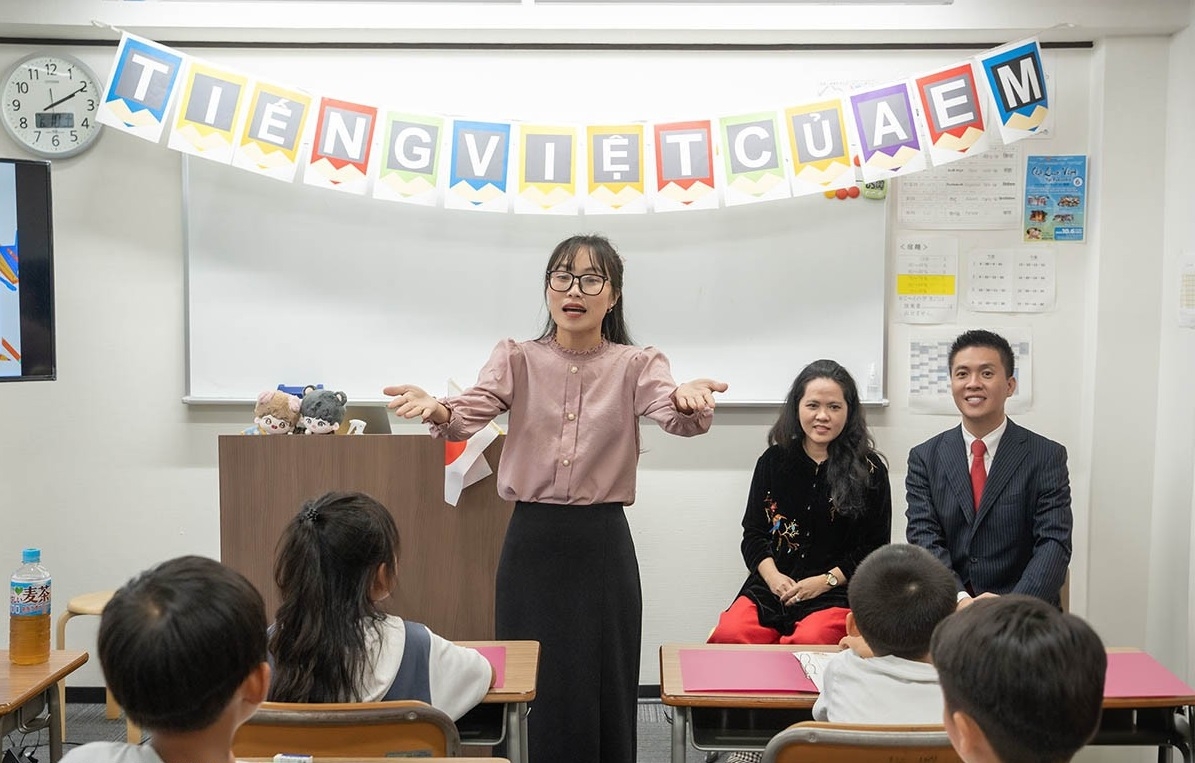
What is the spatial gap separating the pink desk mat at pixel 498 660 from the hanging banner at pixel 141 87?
2.13 meters

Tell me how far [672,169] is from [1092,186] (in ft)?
4.88

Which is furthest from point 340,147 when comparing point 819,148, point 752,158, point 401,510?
point 819,148

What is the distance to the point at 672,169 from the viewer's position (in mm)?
3465

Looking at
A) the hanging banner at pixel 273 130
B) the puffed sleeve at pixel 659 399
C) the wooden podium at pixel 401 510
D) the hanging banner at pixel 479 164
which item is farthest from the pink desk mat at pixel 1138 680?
the hanging banner at pixel 273 130

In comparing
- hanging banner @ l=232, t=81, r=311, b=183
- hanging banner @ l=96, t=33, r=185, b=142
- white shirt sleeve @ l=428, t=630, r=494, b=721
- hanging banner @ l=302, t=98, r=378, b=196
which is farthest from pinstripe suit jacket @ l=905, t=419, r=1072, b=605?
hanging banner @ l=96, t=33, r=185, b=142

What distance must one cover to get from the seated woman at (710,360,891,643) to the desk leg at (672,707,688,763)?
95cm

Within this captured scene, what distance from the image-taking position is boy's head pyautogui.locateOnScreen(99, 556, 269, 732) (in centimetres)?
115

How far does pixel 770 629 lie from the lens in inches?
117

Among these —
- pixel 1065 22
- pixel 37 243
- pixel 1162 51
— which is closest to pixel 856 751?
pixel 37 243

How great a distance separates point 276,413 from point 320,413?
143mm

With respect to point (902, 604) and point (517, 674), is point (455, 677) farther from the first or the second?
point (902, 604)

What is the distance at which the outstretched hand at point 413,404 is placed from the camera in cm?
237

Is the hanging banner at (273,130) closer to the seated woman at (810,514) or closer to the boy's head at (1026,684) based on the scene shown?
the seated woman at (810,514)

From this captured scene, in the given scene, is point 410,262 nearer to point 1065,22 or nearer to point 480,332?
point 480,332
